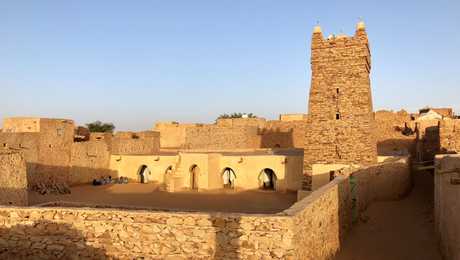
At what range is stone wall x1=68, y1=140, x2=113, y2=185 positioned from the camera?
76.4 feet

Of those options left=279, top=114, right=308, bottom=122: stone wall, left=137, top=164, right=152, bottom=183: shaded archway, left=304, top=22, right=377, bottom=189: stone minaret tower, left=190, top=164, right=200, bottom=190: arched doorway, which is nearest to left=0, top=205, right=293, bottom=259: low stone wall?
left=304, top=22, right=377, bottom=189: stone minaret tower

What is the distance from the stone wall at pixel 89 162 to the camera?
23297 millimetres

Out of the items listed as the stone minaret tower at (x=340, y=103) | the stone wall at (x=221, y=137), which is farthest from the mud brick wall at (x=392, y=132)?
the stone wall at (x=221, y=137)

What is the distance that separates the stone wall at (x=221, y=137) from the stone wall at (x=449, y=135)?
→ 19372mm

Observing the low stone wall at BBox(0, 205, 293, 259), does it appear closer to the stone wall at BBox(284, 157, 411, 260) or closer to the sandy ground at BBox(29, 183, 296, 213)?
the stone wall at BBox(284, 157, 411, 260)

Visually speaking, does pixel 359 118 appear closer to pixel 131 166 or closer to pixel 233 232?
pixel 233 232

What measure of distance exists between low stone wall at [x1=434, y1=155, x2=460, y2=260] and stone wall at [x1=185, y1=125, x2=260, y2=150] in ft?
80.7

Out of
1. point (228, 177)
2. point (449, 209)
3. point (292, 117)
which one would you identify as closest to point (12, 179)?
point (228, 177)

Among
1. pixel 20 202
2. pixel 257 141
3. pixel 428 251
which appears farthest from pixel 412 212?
pixel 257 141

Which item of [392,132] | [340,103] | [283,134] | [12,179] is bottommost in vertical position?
[12,179]

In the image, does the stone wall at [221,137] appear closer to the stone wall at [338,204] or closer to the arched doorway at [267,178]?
the arched doorway at [267,178]

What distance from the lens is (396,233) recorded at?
448 inches

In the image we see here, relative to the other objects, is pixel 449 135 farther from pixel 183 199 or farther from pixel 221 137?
pixel 221 137

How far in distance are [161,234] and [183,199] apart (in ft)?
40.0
